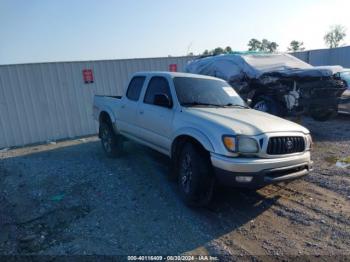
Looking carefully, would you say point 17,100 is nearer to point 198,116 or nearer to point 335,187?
point 198,116

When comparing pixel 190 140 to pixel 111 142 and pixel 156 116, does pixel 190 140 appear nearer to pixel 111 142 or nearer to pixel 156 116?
pixel 156 116

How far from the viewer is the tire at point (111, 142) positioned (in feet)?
21.9

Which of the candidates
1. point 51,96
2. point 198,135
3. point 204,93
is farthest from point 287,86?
point 51,96

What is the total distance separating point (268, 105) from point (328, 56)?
11.6 meters

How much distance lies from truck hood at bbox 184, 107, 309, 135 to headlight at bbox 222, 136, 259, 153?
3.5 inches

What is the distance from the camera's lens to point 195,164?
3809 mm

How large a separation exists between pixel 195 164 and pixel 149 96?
1.96m

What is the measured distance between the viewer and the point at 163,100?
15.2ft

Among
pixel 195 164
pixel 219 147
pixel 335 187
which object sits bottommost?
pixel 335 187

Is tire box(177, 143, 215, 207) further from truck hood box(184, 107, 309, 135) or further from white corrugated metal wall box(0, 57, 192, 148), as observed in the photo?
white corrugated metal wall box(0, 57, 192, 148)

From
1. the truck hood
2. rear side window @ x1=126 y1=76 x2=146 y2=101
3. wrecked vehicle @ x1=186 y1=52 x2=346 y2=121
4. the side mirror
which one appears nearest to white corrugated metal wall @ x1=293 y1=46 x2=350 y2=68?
wrecked vehicle @ x1=186 y1=52 x2=346 y2=121

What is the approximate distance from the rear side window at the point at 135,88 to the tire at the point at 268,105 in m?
3.88

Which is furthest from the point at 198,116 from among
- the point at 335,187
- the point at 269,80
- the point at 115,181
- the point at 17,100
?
the point at 17,100

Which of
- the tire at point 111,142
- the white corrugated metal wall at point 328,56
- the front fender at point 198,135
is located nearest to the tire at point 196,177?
the front fender at point 198,135
